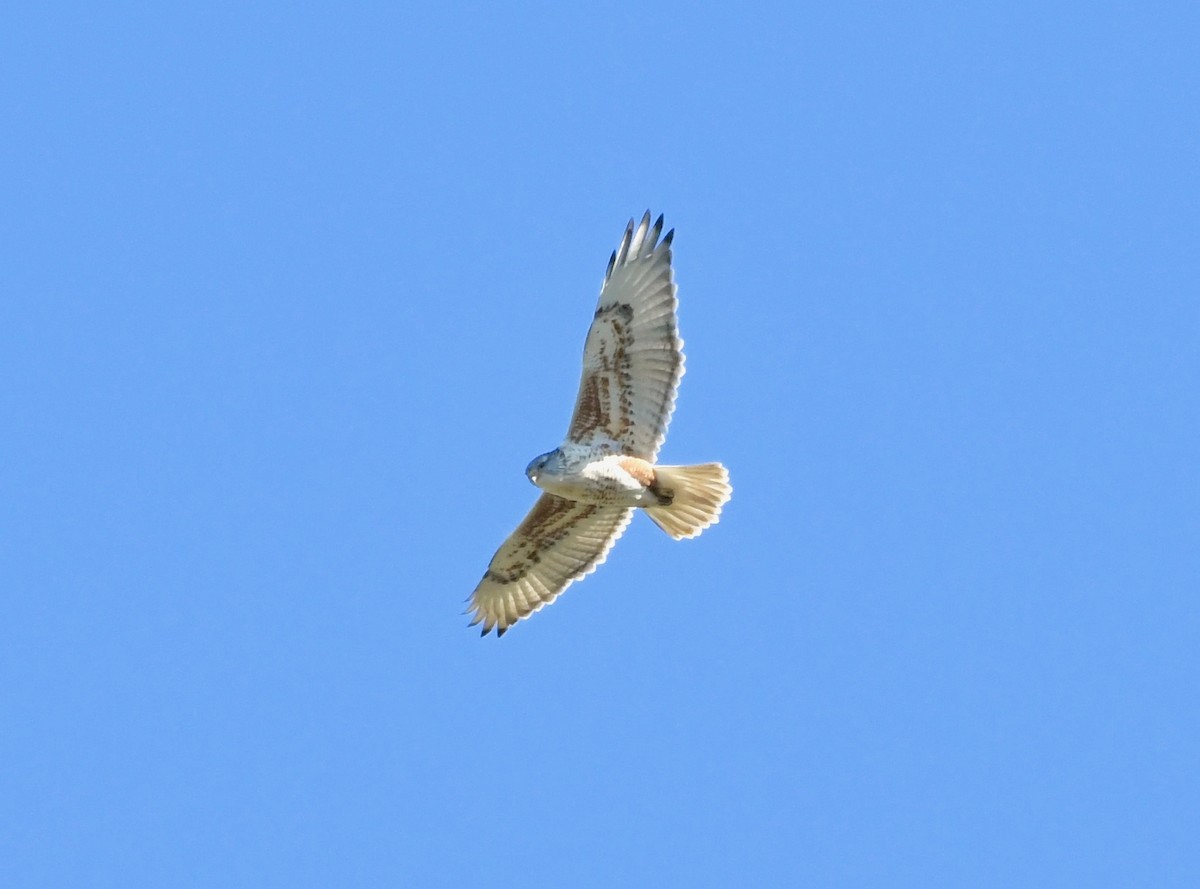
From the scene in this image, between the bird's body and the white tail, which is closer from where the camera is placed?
the bird's body

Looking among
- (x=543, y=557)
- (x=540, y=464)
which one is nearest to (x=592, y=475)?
(x=540, y=464)

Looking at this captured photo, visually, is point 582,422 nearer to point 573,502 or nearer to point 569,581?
point 573,502

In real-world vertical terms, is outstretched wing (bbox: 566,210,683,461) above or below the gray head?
above

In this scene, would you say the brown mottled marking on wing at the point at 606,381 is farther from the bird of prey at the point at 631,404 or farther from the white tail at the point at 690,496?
the white tail at the point at 690,496

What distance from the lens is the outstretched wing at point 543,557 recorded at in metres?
13.0

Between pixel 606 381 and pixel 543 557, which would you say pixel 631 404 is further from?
pixel 543 557

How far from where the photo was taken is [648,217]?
→ 1216 cm

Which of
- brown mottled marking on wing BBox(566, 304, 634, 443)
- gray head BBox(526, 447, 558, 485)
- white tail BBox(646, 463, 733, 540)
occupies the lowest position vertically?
gray head BBox(526, 447, 558, 485)

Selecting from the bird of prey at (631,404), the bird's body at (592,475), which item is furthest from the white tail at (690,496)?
the bird's body at (592,475)

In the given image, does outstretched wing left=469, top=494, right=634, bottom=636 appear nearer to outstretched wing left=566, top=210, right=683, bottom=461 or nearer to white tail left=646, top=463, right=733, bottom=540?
white tail left=646, top=463, right=733, bottom=540

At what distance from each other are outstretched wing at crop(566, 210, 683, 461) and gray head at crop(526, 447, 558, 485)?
32cm

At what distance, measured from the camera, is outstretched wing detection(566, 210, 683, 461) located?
12023mm

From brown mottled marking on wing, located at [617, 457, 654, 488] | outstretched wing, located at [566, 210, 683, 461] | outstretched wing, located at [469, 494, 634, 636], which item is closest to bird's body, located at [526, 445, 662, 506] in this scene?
brown mottled marking on wing, located at [617, 457, 654, 488]

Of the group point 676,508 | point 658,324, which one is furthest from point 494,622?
point 658,324
